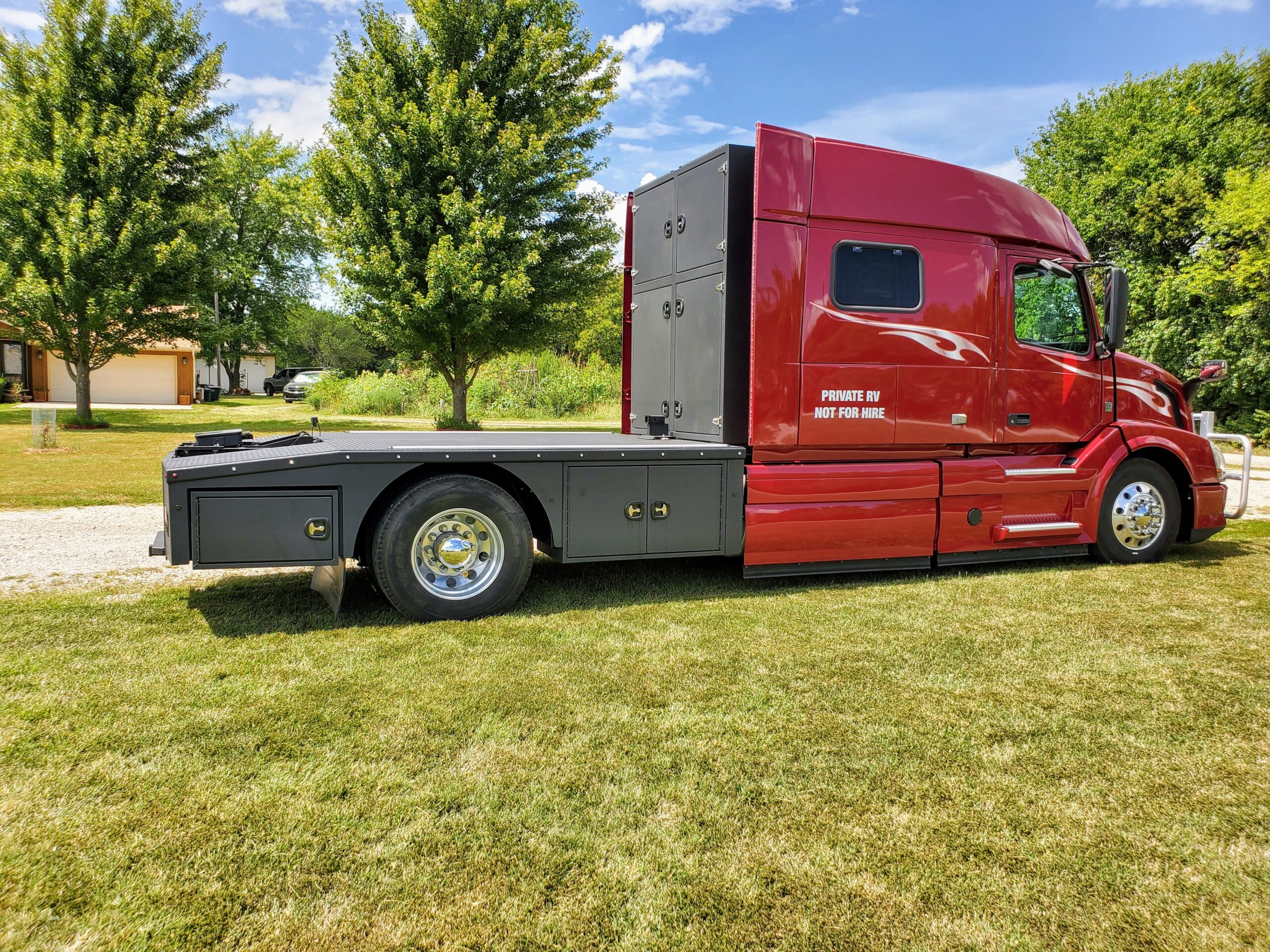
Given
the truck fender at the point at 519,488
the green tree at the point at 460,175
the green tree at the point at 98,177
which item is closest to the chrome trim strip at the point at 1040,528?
the truck fender at the point at 519,488

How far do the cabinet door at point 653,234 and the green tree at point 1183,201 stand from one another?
70.8 ft

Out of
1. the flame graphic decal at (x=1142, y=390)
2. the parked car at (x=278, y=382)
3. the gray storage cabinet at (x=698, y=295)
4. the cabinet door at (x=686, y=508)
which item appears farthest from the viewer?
the parked car at (x=278, y=382)

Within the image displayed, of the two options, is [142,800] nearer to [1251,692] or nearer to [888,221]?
[1251,692]

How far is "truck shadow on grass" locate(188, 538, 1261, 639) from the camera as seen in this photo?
504cm

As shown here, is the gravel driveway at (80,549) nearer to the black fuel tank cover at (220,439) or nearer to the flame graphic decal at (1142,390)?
the black fuel tank cover at (220,439)

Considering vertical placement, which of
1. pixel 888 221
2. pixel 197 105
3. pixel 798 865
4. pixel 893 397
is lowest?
pixel 798 865

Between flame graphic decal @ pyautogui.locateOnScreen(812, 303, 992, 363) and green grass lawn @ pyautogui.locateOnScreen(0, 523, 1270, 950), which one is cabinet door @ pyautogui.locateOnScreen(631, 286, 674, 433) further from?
green grass lawn @ pyautogui.locateOnScreen(0, 523, 1270, 950)

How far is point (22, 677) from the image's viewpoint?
3.85 m

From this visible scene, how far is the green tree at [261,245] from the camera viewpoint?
4484 cm

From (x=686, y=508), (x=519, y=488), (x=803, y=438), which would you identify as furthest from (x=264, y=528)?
(x=803, y=438)

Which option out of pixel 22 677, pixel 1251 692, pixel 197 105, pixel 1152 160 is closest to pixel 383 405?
pixel 197 105

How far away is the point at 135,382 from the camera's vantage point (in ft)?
123

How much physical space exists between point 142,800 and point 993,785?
3.03 m

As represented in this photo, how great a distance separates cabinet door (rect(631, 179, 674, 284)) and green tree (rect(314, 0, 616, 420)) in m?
11.1
